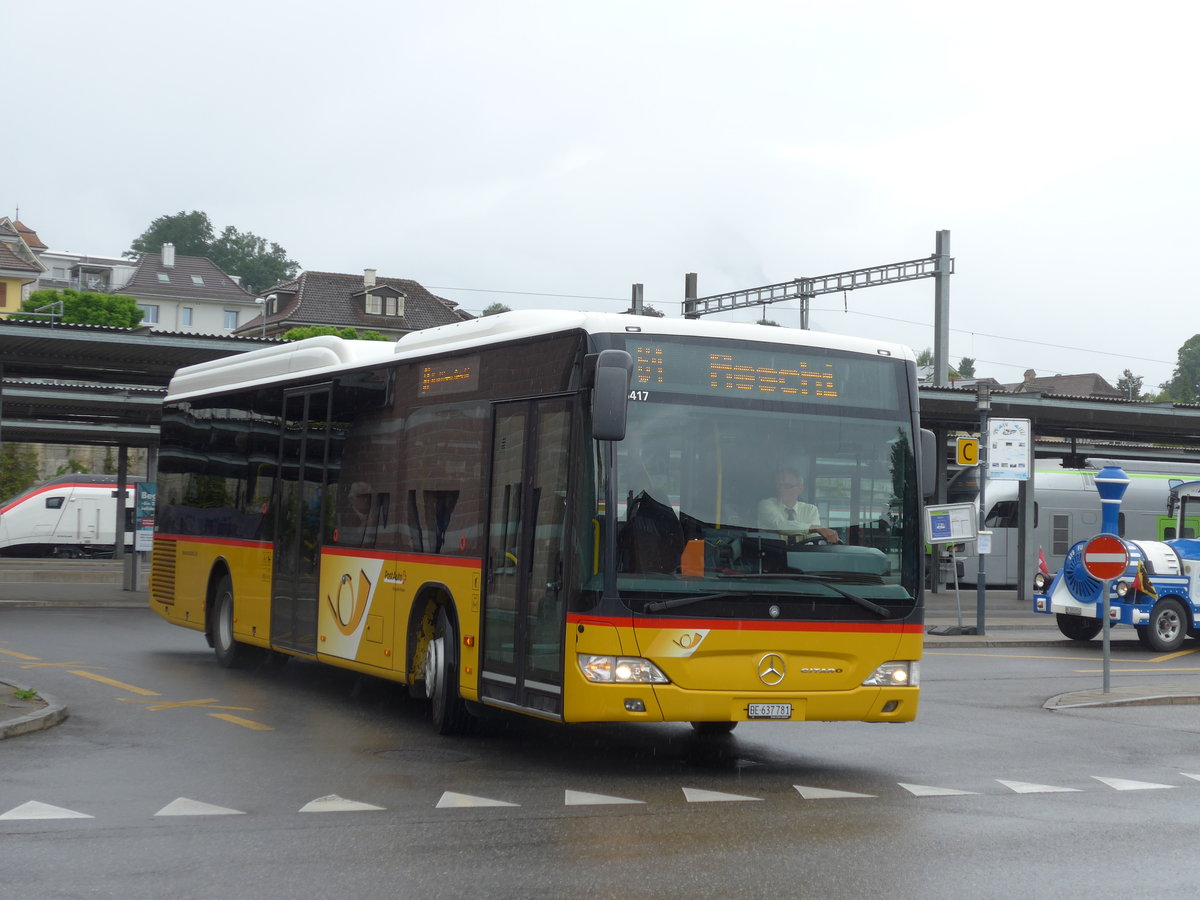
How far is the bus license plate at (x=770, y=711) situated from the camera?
1010cm

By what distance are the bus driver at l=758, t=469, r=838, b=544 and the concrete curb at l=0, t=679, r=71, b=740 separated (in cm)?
563

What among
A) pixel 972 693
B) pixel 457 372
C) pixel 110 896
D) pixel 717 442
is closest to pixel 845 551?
pixel 717 442

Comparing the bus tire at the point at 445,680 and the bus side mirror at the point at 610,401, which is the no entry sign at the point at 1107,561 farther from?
the bus side mirror at the point at 610,401

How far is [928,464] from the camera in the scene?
11.1 meters

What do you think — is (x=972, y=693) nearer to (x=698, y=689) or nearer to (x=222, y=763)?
(x=698, y=689)

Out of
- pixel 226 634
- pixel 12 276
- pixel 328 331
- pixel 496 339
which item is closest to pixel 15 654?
pixel 226 634

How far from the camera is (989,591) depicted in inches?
1651

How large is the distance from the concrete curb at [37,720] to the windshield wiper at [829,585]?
5396mm

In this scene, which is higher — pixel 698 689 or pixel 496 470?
pixel 496 470

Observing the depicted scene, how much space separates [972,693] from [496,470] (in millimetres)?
7587

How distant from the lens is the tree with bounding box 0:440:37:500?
7050 centimetres

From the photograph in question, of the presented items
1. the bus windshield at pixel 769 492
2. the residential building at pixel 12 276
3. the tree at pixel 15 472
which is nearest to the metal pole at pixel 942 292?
the bus windshield at pixel 769 492

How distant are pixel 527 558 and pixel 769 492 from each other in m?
1.70

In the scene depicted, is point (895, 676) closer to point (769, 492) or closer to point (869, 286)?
point (769, 492)
